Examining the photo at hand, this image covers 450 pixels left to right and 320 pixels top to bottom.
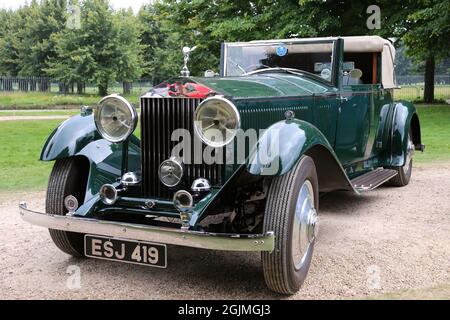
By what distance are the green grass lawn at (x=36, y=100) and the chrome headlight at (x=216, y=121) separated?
67.3ft

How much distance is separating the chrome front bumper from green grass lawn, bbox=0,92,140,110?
20.4 meters

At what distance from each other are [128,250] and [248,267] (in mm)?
1042

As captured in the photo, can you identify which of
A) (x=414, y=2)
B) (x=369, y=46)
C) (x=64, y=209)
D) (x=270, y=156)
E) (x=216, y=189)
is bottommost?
(x=64, y=209)

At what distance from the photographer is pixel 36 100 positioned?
26.5 metres

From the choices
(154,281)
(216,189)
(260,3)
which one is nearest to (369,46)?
(216,189)

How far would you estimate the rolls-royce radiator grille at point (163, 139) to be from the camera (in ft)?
12.0

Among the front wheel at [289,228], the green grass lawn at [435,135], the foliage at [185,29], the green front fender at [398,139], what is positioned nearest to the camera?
the front wheel at [289,228]

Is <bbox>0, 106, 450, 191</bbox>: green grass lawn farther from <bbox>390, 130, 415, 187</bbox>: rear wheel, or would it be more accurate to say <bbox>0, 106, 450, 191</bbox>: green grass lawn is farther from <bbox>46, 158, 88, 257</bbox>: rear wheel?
<bbox>46, 158, 88, 257</bbox>: rear wheel

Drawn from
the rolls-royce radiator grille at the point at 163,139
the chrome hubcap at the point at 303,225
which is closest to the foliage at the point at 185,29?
the chrome hubcap at the point at 303,225

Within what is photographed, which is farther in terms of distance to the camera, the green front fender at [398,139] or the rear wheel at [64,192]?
the green front fender at [398,139]

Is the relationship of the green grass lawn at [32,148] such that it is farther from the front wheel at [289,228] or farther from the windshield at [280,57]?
the front wheel at [289,228]
